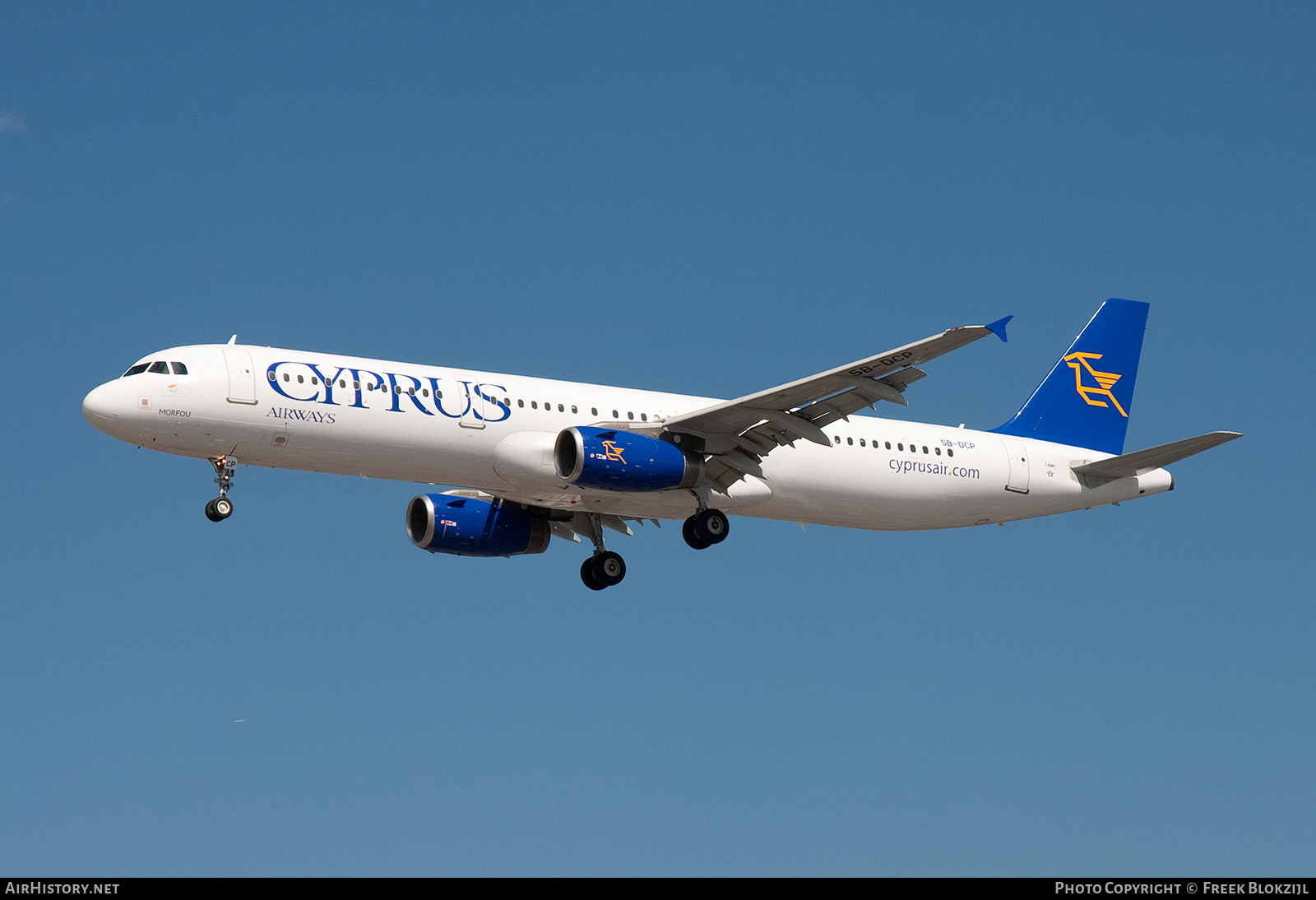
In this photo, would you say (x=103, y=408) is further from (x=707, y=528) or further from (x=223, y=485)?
(x=707, y=528)

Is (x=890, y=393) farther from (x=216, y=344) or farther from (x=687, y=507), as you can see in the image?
(x=216, y=344)

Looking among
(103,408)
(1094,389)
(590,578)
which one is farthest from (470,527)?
(1094,389)

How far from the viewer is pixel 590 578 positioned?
38.0 m

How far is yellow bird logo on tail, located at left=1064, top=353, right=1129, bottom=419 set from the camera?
40906mm

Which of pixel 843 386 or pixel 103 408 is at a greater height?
pixel 843 386

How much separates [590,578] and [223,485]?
1007cm

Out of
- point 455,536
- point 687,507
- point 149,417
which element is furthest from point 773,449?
point 149,417

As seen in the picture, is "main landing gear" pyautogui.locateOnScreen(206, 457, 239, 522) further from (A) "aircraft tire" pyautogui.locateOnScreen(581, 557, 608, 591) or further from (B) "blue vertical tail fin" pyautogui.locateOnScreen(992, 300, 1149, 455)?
(B) "blue vertical tail fin" pyautogui.locateOnScreen(992, 300, 1149, 455)

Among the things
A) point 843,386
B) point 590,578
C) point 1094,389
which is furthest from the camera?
point 1094,389

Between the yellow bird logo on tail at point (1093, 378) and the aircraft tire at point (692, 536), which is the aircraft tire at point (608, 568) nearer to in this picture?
the aircraft tire at point (692, 536)

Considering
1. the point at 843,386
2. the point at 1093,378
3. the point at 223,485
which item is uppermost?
the point at 1093,378

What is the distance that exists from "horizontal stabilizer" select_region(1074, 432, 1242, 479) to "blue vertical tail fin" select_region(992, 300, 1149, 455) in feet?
5.37

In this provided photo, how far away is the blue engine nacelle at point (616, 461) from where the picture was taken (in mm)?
31922

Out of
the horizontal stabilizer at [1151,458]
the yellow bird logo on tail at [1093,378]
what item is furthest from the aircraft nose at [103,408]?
the yellow bird logo on tail at [1093,378]
